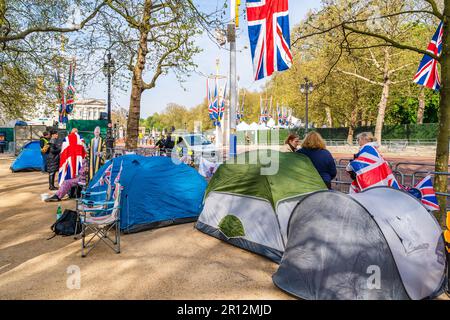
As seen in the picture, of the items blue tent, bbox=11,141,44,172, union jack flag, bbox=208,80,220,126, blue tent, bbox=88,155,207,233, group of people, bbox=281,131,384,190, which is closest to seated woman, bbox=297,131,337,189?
group of people, bbox=281,131,384,190

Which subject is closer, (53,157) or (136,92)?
(53,157)

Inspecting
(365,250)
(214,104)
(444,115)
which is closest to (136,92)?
(444,115)

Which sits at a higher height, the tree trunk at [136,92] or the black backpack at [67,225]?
the tree trunk at [136,92]

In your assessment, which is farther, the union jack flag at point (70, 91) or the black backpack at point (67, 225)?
the union jack flag at point (70, 91)

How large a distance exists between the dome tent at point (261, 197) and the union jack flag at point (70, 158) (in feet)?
18.1

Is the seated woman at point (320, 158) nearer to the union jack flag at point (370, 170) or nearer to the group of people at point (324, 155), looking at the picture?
the group of people at point (324, 155)

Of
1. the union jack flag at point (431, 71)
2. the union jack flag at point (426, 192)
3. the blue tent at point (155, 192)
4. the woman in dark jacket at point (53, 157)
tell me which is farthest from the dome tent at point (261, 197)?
the woman in dark jacket at point (53, 157)

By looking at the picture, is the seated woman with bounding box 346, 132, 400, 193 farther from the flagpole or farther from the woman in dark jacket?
the woman in dark jacket

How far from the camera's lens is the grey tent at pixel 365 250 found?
3.85m

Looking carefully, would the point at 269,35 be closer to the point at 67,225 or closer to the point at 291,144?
the point at 291,144

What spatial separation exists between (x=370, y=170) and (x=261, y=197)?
1.88m

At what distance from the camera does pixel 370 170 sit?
5848 millimetres

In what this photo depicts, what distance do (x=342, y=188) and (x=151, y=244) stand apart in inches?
→ 230
